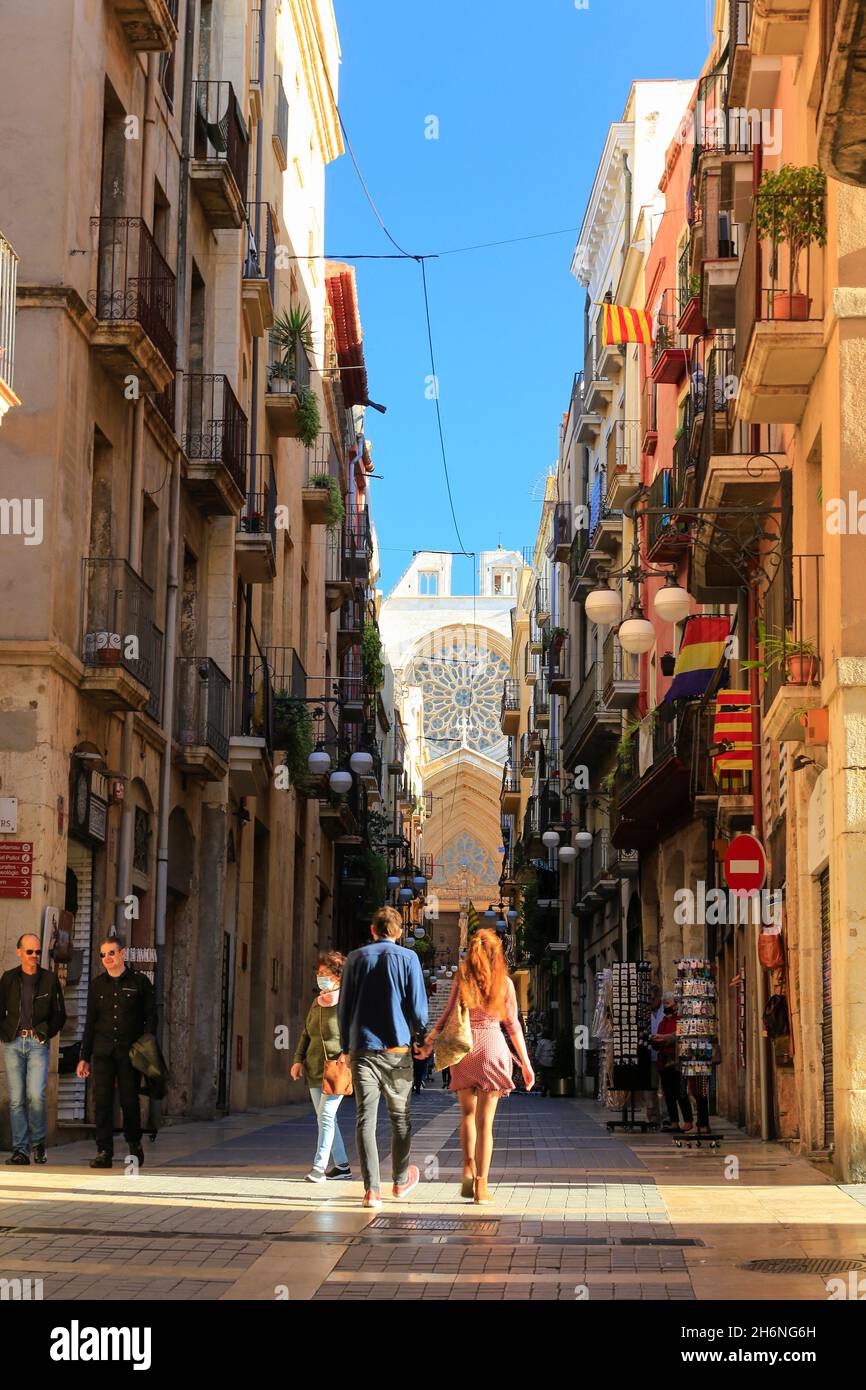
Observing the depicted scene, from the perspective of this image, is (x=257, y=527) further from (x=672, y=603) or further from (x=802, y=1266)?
(x=802, y=1266)

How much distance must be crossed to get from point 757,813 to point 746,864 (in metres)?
2.40

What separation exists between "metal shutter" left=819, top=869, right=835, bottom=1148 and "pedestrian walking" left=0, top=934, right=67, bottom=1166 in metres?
5.90

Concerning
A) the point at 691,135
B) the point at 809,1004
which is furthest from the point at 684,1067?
the point at 691,135

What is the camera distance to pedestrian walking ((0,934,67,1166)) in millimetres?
14766

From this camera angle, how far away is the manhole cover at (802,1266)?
8336 mm

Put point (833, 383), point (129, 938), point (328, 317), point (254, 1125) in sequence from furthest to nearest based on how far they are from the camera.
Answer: point (328, 317) → point (254, 1125) → point (129, 938) → point (833, 383)

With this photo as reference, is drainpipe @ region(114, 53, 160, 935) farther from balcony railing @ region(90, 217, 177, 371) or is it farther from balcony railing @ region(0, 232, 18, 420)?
balcony railing @ region(0, 232, 18, 420)

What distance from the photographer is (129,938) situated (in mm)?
20609

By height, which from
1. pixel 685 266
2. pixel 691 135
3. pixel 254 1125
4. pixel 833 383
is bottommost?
pixel 254 1125

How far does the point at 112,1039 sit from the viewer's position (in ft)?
47.2

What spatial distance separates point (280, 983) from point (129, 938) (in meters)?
11.8

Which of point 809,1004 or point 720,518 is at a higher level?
point 720,518

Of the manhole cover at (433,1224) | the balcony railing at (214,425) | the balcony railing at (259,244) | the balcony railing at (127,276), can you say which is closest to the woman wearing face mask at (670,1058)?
the balcony railing at (214,425)

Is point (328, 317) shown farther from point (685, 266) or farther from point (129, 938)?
point (129, 938)
